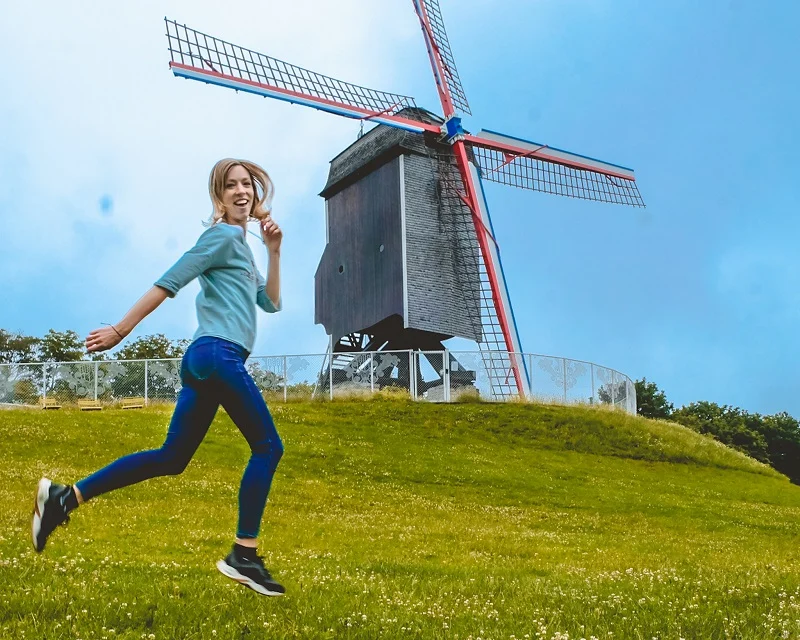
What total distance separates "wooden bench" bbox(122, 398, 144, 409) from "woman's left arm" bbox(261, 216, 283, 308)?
89.4 ft

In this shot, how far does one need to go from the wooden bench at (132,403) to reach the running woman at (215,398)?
27.2 metres

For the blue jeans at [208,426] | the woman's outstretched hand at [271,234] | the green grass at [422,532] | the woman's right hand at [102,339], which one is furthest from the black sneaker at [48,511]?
the woman's outstretched hand at [271,234]

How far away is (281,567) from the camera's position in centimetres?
783

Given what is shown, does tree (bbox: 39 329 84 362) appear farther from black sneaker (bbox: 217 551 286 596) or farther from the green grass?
black sneaker (bbox: 217 551 286 596)

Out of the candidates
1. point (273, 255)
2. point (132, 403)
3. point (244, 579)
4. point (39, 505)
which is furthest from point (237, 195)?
point (132, 403)

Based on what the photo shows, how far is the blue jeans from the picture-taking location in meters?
4.31

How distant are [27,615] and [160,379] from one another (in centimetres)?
2798

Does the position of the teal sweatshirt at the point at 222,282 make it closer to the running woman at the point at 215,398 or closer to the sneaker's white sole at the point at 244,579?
the running woman at the point at 215,398

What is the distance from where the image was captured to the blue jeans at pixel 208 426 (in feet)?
14.1

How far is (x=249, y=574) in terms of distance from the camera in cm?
427

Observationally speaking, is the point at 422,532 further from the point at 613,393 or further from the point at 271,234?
the point at 613,393

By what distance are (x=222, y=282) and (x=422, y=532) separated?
9.35 metres

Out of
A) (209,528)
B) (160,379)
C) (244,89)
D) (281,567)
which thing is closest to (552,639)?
(281,567)

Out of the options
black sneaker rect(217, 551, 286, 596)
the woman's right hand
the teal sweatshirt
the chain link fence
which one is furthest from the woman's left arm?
the chain link fence
